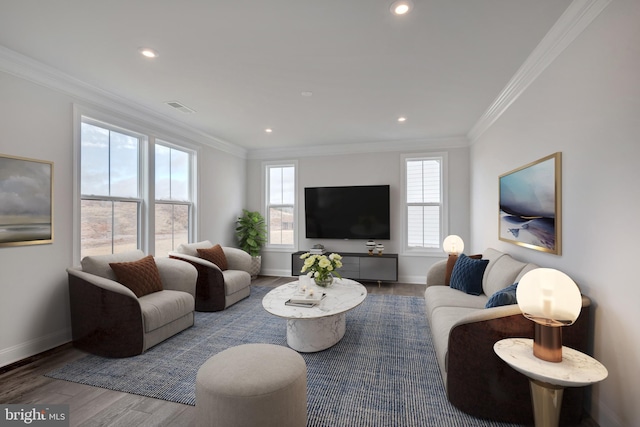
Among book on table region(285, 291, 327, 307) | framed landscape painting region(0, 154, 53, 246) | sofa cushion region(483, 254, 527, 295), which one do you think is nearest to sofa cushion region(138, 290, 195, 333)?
framed landscape painting region(0, 154, 53, 246)

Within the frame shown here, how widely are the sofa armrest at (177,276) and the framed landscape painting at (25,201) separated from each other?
1.08 metres

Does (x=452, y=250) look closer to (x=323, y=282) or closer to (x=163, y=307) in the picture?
(x=323, y=282)

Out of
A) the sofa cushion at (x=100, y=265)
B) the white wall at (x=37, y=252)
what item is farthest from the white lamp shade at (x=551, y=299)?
the white wall at (x=37, y=252)

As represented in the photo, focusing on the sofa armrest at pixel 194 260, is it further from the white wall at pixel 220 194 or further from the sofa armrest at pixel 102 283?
the sofa armrest at pixel 102 283

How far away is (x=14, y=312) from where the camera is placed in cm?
256

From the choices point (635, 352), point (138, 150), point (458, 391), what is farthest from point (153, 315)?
point (635, 352)

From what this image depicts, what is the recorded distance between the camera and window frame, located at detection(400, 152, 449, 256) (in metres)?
5.27

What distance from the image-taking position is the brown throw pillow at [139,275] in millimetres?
2977

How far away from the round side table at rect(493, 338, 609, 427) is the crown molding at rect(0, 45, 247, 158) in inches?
165

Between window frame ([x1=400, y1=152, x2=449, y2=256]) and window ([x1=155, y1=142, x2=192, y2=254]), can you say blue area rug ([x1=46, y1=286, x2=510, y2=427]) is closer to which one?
window ([x1=155, y1=142, x2=192, y2=254])

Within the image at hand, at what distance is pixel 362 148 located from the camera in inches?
221

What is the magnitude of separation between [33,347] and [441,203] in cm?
560

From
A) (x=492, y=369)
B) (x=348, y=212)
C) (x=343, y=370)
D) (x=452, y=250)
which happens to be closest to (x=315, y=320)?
(x=343, y=370)

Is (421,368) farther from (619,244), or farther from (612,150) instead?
(612,150)
